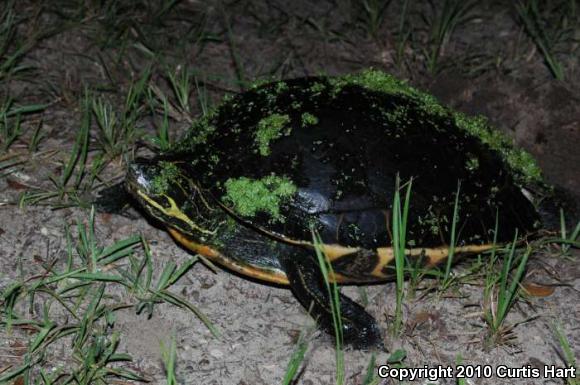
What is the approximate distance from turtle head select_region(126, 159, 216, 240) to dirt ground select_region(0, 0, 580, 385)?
1.11 ft

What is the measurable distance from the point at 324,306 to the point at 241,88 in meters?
2.45

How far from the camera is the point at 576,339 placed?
3836 mm

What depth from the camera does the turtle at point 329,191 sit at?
12.2 ft

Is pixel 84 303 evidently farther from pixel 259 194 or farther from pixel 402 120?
pixel 402 120

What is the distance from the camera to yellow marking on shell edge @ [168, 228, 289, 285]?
3904mm

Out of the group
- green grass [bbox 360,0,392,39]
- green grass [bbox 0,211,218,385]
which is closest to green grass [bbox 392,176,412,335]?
green grass [bbox 0,211,218,385]

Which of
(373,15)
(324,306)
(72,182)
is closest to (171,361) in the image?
(324,306)

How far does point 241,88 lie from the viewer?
18.4ft

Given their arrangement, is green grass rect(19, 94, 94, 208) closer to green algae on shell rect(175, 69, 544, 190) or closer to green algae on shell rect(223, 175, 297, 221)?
green algae on shell rect(175, 69, 544, 190)

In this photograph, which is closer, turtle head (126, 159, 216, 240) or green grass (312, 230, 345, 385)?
green grass (312, 230, 345, 385)

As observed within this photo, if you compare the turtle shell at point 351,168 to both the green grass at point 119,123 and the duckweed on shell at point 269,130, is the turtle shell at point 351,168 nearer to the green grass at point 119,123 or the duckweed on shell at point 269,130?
the duckweed on shell at point 269,130

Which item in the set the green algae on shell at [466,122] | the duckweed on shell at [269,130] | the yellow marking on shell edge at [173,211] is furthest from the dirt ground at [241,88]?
the duckweed on shell at [269,130]

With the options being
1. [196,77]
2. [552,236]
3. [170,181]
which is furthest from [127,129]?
[552,236]
